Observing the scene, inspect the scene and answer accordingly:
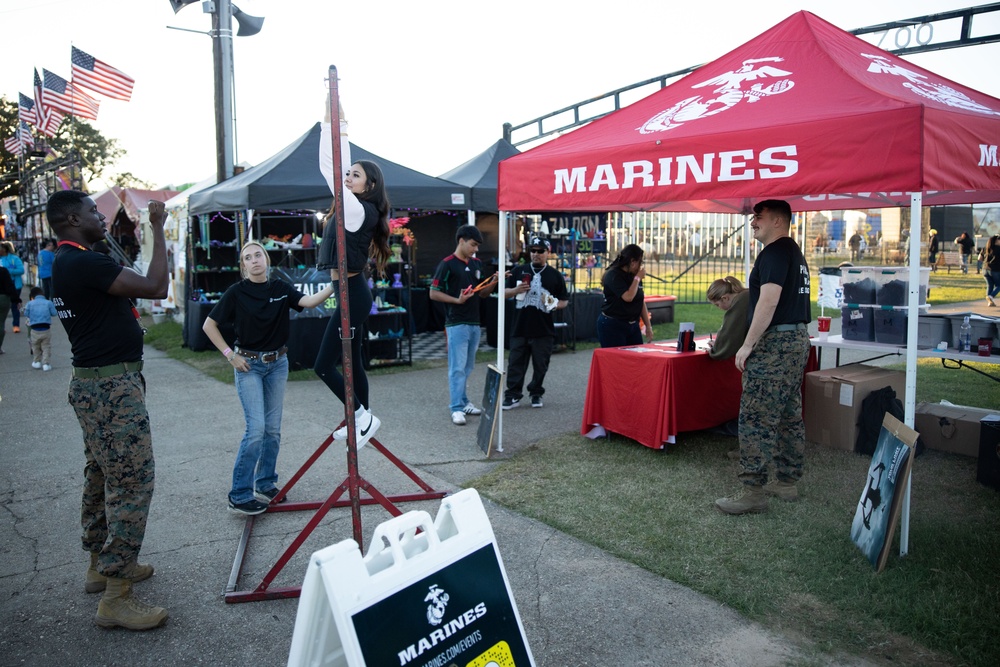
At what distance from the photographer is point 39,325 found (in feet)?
32.3

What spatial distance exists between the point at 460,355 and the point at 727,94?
3.33 meters

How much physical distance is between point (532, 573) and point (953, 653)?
74.5 inches

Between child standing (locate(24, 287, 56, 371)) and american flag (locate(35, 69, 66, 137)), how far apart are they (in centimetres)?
1105

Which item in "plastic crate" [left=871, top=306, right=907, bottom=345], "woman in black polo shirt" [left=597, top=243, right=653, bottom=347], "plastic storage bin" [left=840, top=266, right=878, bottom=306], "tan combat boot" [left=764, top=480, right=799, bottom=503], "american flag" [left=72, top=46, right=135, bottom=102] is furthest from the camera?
"american flag" [left=72, top=46, right=135, bottom=102]

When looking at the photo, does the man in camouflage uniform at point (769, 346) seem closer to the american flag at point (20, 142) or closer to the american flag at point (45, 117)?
the american flag at point (45, 117)

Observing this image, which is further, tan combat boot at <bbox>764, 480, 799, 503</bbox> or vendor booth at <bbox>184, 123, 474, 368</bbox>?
vendor booth at <bbox>184, 123, 474, 368</bbox>

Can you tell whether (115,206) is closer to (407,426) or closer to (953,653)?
(407,426)

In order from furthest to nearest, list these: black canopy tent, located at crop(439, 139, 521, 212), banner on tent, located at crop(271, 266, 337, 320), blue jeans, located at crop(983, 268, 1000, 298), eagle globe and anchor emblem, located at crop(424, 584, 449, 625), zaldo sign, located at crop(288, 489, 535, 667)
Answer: blue jeans, located at crop(983, 268, 1000, 298) < black canopy tent, located at crop(439, 139, 521, 212) < banner on tent, located at crop(271, 266, 337, 320) < eagle globe and anchor emblem, located at crop(424, 584, 449, 625) < zaldo sign, located at crop(288, 489, 535, 667)

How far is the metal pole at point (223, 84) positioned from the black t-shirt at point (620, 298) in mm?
9462

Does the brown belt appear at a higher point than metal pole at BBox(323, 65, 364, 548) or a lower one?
lower

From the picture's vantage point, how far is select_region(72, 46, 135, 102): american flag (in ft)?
49.2

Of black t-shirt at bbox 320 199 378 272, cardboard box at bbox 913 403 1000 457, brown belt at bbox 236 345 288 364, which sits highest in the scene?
black t-shirt at bbox 320 199 378 272

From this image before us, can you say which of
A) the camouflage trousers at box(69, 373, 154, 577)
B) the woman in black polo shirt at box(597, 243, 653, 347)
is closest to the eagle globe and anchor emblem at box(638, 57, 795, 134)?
the woman in black polo shirt at box(597, 243, 653, 347)

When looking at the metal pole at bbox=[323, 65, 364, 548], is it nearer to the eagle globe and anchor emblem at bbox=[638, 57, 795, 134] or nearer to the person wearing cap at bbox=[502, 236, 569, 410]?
the eagle globe and anchor emblem at bbox=[638, 57, 795, 134]
